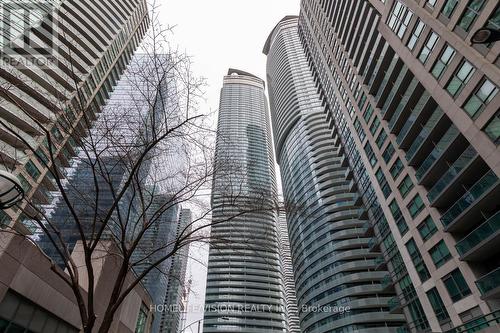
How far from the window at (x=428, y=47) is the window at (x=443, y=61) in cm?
134

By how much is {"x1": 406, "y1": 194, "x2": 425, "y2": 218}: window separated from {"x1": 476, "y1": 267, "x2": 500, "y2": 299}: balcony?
8.16m

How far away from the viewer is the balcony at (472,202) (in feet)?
65.1

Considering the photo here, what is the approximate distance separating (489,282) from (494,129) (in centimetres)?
1044

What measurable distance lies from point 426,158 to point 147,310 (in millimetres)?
27950

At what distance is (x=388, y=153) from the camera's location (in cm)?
3294

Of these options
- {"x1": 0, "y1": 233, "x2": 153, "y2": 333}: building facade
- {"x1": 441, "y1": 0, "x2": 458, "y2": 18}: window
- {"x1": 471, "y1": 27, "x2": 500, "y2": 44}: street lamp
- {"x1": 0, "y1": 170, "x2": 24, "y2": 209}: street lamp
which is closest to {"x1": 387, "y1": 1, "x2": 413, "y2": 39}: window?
{"x1": 441, "y1": 0, "x2": 458, "y2": 18}: window

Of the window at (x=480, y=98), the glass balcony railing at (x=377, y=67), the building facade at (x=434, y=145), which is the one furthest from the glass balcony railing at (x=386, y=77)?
the window at (x=480, y=98)

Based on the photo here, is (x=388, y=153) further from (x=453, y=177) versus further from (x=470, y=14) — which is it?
(x=470, y=14)

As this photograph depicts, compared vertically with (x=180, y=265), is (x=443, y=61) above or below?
above

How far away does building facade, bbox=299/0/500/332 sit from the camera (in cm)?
1953

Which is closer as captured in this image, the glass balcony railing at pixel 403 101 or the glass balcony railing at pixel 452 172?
the glass balcony railing at pixel 452 172

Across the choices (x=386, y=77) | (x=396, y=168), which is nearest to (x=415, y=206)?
(x=396, y=168)

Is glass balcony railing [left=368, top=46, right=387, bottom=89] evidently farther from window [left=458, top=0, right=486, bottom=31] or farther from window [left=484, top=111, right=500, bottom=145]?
window [left=484, top=111, right=500, bottom=145]

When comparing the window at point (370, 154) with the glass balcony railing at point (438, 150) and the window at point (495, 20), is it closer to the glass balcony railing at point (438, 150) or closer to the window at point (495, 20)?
the glass balcony railing at point (438, 150)
